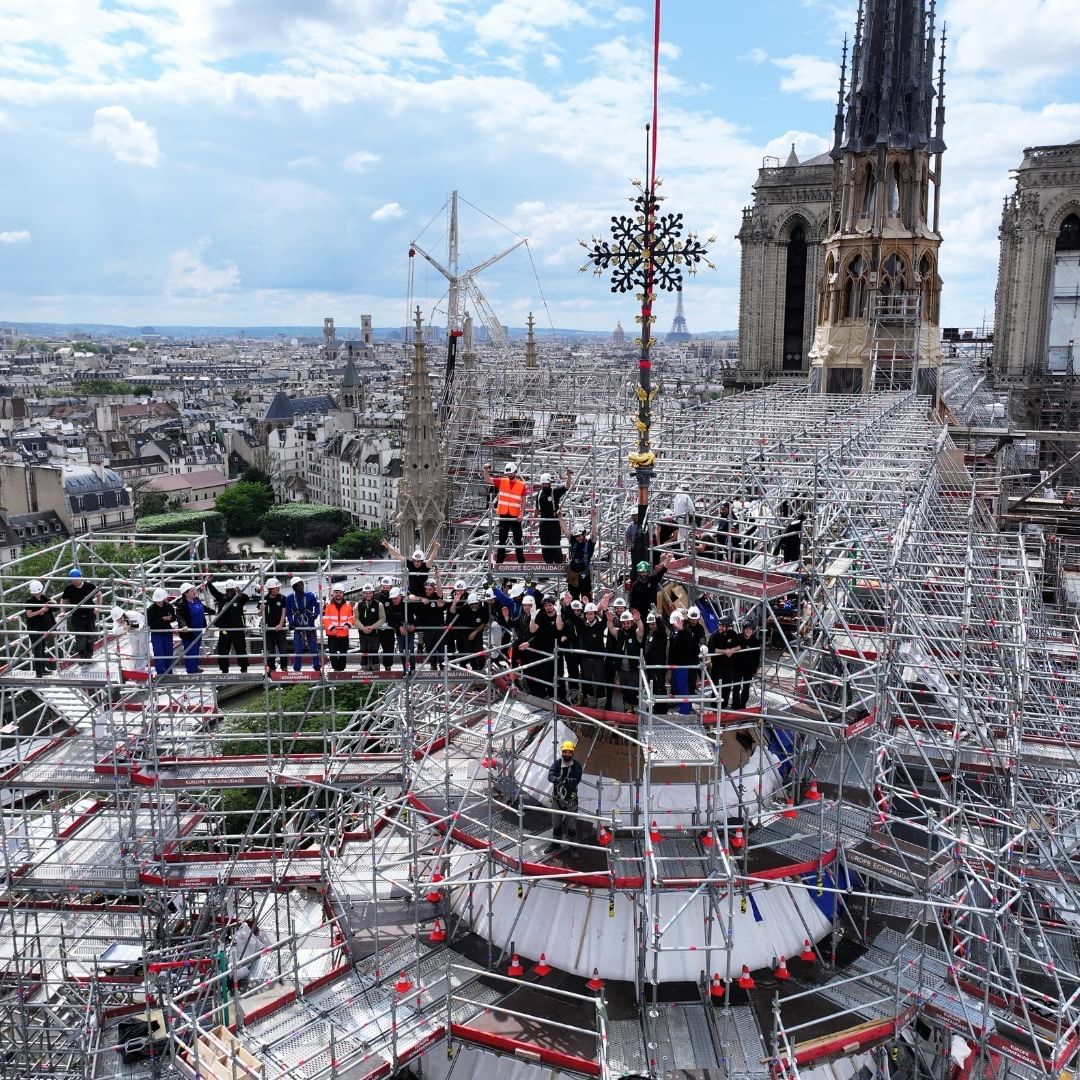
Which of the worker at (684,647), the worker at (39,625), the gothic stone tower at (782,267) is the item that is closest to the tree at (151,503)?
the gothic stone tower at (782,267)

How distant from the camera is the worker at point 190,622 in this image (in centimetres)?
2105

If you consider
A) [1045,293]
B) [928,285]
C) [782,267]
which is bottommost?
[928,285]

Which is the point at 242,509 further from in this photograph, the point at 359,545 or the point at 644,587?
the point at 644,587

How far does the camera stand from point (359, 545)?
344ft

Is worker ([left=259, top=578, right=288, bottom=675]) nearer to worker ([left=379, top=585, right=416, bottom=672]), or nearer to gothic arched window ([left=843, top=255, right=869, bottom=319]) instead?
worker ([left=379, top=585, right=416, bottom=672])

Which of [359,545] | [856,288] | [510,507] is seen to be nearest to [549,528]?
[510,507]

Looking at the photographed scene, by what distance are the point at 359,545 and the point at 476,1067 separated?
89.7 m

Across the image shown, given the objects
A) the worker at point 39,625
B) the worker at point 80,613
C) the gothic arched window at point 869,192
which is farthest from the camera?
the gothic arched window at point 869,192

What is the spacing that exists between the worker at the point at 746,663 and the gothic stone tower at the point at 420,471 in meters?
42.2

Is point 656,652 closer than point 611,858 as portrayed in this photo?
No

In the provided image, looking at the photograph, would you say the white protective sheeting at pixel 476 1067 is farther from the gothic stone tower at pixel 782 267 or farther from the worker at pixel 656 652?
the gothic stone tower at pixel 782 267

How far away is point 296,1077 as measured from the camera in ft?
52.0

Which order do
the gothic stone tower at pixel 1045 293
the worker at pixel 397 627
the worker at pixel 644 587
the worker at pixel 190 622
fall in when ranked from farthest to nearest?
the gothic stone tower at pixel 1045 293 → the worker at pixel 397 627 → the worker at pixel 190 622 → the worker at pixel 644 587

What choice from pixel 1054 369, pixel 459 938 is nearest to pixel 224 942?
pixel 459 938
